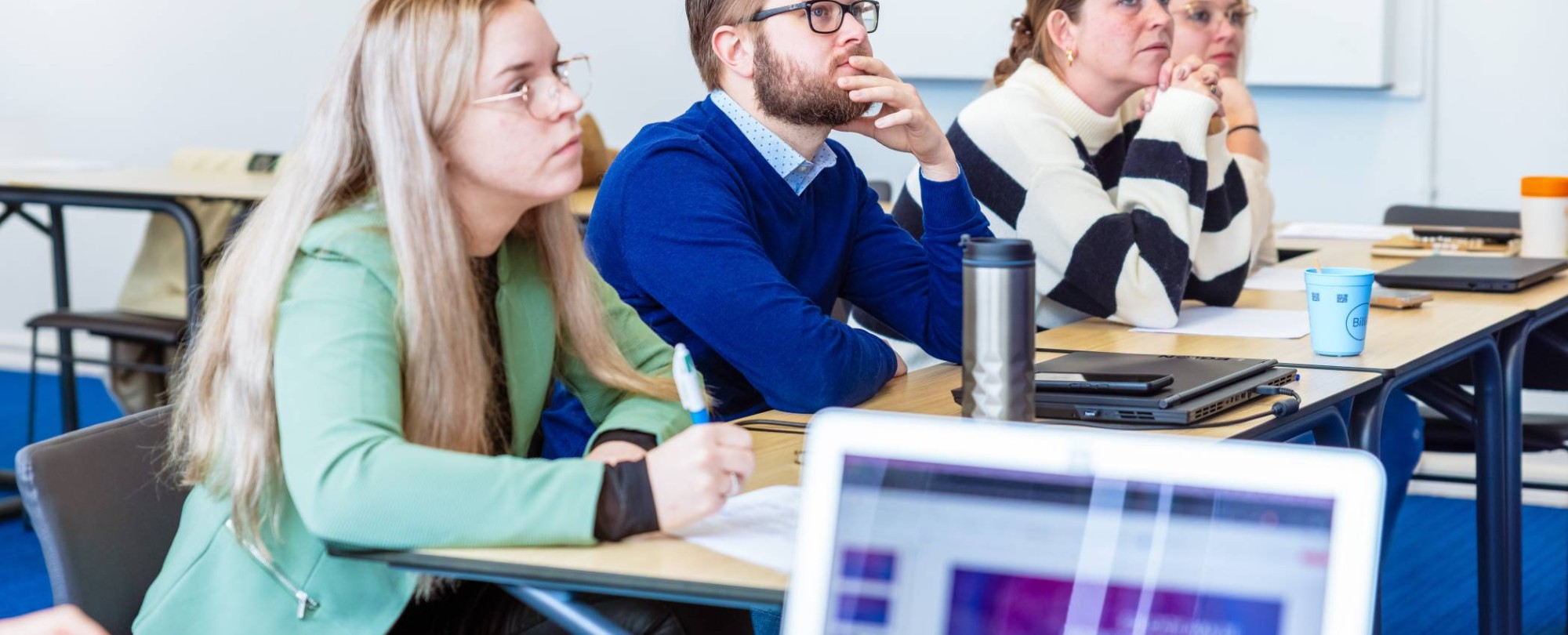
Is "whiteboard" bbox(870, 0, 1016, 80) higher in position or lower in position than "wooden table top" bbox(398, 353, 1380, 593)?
higher

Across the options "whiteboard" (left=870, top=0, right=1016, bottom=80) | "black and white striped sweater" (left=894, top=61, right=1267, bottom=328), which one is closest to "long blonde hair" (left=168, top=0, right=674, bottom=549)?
"black and white striped sweater" (left=894, top=61, right=1267, bottom=328)

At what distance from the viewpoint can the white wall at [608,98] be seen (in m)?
3.72

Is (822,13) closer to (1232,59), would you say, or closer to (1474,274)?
(1474,274)

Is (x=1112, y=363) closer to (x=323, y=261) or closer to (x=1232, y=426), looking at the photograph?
(x=1232, y=426)

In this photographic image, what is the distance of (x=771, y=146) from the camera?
1.92 meters

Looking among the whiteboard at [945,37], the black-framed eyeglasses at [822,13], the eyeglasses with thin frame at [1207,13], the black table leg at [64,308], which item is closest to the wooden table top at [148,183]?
the black table leg at [64,308]

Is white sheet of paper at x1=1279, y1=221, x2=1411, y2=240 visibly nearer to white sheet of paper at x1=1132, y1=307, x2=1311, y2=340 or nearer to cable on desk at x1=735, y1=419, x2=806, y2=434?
white sheet of paper at x1=1132, y1=307, x2=1311, y2=340

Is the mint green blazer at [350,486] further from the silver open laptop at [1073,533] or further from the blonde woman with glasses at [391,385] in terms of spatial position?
the silver open laptop at [1073,533]

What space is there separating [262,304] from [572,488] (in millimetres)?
303

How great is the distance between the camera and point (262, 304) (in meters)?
1.25

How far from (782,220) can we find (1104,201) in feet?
1.71

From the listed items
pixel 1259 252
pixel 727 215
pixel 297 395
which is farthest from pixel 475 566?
pixel 1259 252

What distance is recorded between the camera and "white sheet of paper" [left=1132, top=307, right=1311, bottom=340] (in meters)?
2.05

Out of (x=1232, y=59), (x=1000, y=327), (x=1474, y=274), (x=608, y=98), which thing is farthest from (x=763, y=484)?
(x=608, y=98)
